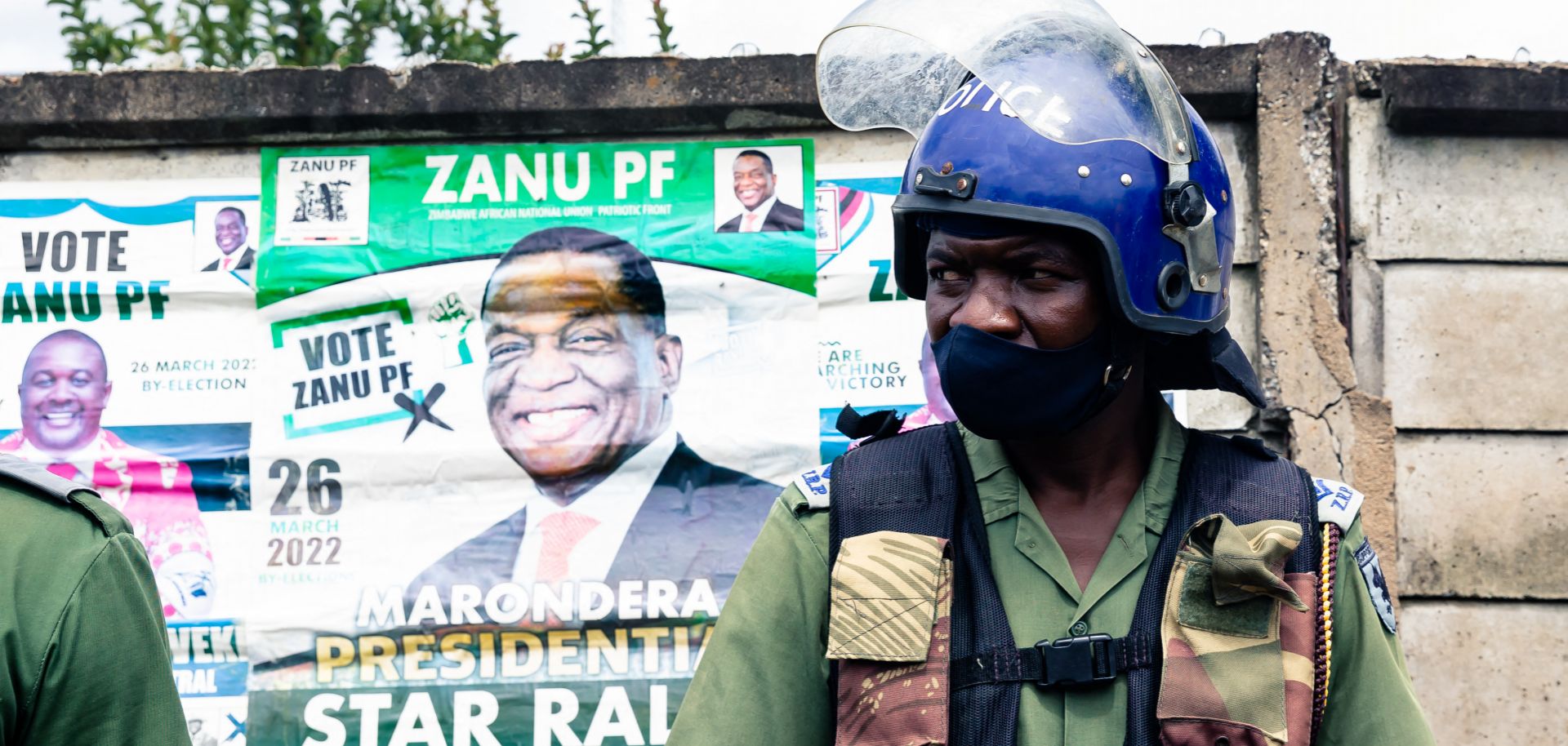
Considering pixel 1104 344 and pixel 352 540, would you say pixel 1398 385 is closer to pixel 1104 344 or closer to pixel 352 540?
pixel 1104 344

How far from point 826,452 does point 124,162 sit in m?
2.05

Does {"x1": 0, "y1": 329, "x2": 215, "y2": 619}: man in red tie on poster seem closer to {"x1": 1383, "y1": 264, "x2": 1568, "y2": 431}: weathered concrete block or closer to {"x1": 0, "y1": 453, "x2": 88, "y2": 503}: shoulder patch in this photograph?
{"x1": 0, "y1": 453, "x2": 88, "y2": 503}: shoulder patch

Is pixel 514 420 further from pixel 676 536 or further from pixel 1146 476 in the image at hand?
pixel 1146 476

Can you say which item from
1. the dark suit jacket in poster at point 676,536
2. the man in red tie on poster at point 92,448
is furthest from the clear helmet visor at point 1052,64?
the man in red tie on poster at point 92,448

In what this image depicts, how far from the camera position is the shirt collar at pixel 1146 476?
5.68ft

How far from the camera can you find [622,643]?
3490mm

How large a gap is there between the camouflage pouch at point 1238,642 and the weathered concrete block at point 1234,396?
6.34 feet

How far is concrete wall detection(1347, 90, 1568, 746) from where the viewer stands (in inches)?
135

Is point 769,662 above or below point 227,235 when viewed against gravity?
below

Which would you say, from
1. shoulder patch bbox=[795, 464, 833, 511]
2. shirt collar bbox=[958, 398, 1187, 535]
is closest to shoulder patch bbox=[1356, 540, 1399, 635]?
shirt collar bbox=[958, 398, 1187, 535]

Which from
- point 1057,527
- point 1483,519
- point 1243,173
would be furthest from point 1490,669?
point 1057,527

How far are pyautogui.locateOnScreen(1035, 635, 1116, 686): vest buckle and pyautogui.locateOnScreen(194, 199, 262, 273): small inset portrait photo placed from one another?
9.01 ft

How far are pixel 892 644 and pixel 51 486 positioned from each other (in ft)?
3.26

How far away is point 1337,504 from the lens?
1.70m
